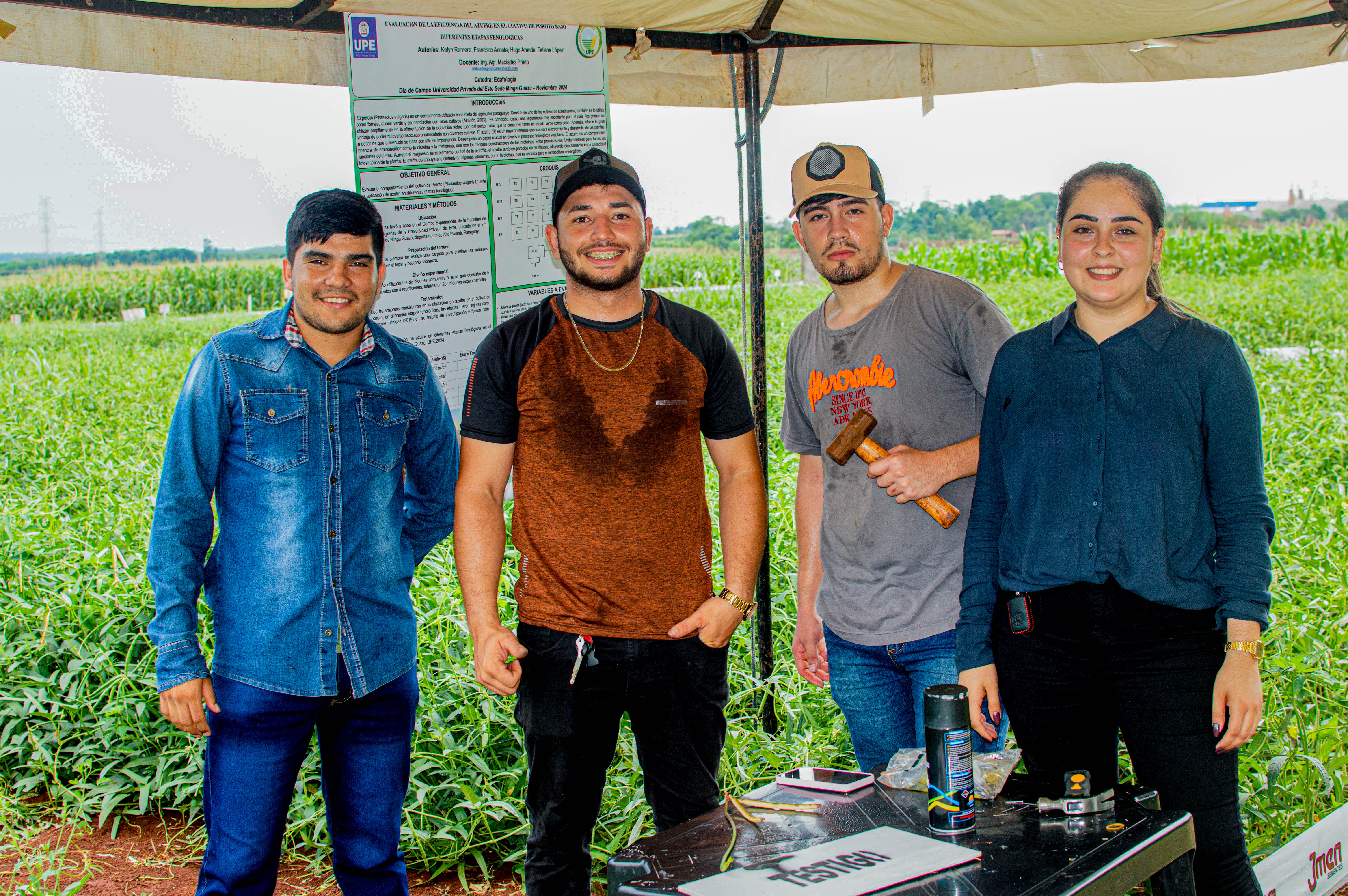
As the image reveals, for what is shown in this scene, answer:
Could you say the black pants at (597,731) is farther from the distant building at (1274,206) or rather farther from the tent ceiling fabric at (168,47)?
the distant building at (1274,206)

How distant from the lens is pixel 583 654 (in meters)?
2.46

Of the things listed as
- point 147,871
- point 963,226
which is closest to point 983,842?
point 147,871

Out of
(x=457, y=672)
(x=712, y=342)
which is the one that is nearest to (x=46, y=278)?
(x=457, y=672)

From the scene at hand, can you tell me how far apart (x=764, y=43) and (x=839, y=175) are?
1104mm

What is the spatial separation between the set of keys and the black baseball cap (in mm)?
1122

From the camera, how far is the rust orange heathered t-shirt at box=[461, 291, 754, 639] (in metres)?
2.47

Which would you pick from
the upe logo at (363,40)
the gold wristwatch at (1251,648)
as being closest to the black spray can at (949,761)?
the gold wristwatch at (1251,648)

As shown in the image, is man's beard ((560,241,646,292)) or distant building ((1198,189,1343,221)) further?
distant building ((1198,189,1343,221))

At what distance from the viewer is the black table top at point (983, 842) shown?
5.52 feet

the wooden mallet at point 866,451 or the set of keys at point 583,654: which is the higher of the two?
the wooden mallet at point 866,451

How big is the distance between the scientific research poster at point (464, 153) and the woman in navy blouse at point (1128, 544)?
1.39 meters

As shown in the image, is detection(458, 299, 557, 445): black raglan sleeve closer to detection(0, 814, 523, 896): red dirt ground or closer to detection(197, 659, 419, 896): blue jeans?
detection(197, 659, 419, 896): blue jeans

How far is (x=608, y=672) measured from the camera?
2.49 meters

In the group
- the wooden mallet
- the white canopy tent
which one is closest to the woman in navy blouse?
the wooden mallet
